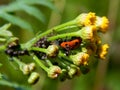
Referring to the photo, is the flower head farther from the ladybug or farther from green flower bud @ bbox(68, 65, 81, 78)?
green flower bud @ bbox(68, 65, 81, 78)

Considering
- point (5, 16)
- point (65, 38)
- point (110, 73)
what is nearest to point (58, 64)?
point (65, 38)

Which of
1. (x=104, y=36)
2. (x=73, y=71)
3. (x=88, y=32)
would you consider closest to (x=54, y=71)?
(x=73, y=71)

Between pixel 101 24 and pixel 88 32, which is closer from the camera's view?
pixel 88 32

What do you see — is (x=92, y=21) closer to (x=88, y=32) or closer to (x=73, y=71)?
(x=88, y=32)

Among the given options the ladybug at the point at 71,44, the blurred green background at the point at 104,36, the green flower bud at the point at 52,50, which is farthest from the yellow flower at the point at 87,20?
the blurred green background at the point at 104,36

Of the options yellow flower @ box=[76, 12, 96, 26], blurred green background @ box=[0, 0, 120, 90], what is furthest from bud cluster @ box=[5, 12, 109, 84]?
blurred green background @ box=[0, 0, 120, 90]

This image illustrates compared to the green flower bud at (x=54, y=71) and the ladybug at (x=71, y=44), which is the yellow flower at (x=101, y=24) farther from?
the green flower bud at (x=54, y=71)
